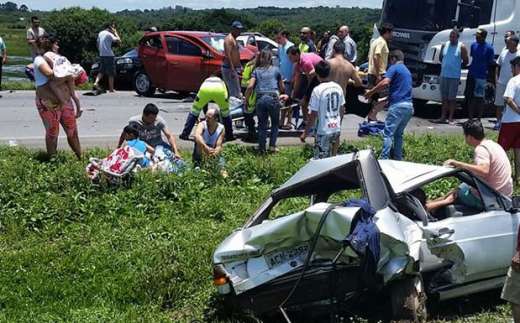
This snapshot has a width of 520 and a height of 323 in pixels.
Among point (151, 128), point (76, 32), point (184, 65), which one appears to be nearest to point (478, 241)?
→ point (151, 128)

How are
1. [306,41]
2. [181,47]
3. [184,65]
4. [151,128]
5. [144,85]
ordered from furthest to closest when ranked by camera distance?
1. [144,85]
2. [181,47]
3. [184,65]
4. [306,41]
5. [151,128]

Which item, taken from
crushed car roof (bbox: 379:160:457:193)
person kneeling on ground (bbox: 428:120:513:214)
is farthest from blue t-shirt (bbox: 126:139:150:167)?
person kneeling on ground (bbox: 428:120:513:214)

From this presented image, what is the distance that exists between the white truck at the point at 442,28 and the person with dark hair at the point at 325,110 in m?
6.08

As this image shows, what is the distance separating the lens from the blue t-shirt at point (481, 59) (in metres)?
13.7

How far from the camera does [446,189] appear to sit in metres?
7.99

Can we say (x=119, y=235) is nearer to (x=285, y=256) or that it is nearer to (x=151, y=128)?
(x=285, y=256)

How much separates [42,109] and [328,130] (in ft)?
13.1

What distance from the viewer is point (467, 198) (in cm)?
632

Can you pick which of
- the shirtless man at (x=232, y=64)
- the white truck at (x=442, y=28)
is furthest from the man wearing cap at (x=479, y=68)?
the shirtless man at (x=232, y=64)

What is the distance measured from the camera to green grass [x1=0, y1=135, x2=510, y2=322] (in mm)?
5805

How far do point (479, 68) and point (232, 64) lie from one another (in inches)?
200

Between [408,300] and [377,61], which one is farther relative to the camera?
[377,61]

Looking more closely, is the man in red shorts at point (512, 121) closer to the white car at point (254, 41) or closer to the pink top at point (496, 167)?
the pink top at point (496, 167)

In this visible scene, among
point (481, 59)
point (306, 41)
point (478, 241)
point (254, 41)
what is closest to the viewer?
point (478, 241)
